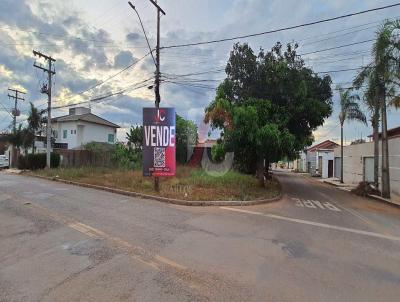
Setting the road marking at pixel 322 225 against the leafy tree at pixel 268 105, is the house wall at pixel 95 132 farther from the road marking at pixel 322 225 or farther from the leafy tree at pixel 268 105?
the road marking at pixel 322 225

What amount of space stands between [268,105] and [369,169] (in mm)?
15334

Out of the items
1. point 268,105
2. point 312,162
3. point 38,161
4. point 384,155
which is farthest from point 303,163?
point 268,105

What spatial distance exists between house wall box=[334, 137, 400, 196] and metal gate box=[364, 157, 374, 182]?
0.40 meters

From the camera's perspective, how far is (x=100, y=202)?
47.5 feet

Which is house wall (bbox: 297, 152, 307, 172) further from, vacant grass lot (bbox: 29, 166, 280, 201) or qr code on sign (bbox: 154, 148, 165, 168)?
qr code on sign (bbox: 154, 148, 165, 168)

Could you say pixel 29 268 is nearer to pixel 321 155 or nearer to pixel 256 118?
pixel 256 118

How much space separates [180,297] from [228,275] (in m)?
1.22

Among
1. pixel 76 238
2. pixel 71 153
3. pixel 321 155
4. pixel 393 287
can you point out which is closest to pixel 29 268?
pixel 76 238

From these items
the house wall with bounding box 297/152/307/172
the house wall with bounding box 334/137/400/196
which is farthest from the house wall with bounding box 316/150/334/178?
the house wall with bounding box 297/152/307/172

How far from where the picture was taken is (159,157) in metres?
17.9

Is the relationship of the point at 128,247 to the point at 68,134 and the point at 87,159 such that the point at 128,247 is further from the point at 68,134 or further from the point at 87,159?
the point at 68,134

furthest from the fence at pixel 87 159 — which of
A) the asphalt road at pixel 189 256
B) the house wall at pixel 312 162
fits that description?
the house wall at pixel 312 162

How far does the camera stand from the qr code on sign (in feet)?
58.4

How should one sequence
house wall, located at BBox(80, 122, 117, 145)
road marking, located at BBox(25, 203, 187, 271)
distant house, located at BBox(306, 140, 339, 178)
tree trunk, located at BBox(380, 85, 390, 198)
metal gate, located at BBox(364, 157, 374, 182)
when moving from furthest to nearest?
distant house, located at BBox(306, 140, 339, 178), house wall, located at BBox(80, 122, 117, 145), metal gate, located at BBox(364, 157, 374, 182), tree trunk, located at BBox(380, 85, 390, 198), road marking, located at BBox(25, 203, 187, 271)
